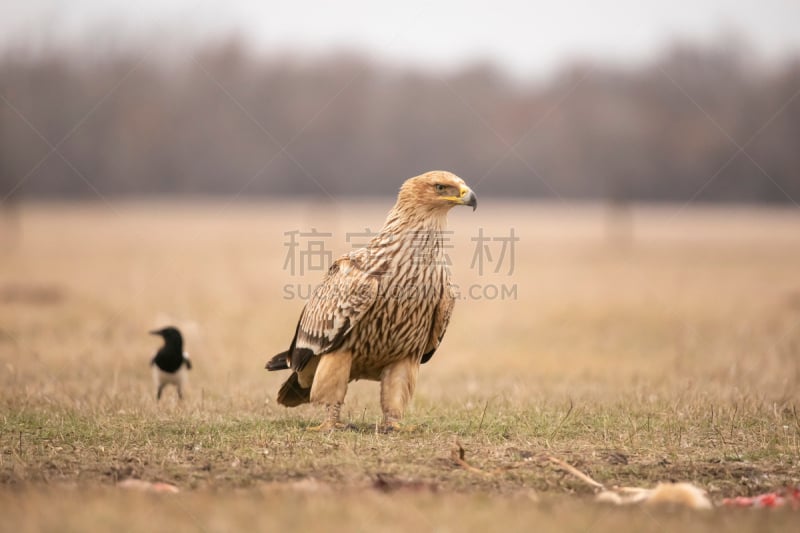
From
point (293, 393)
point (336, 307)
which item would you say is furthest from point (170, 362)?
point (336, 307)

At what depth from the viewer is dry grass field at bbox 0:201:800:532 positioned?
5234mm

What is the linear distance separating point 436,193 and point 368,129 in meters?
63.4

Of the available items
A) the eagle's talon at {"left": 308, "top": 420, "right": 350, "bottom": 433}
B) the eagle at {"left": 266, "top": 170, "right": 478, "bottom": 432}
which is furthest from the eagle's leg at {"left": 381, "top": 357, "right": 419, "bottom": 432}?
the eagle's talon at {"left": 308, "top": 420, "right": 350, "bottom": 433}

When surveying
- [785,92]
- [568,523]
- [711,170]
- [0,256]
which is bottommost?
[568,523]

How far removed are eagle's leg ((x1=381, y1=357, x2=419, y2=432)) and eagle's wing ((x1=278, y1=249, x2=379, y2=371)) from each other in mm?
578

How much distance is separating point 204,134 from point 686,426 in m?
62.2

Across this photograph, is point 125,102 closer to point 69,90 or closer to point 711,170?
point 69,90

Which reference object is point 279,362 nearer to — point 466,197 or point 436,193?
point 436,193

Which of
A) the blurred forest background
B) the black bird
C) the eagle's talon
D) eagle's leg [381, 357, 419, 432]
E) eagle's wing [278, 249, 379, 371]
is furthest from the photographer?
the blurred forest background

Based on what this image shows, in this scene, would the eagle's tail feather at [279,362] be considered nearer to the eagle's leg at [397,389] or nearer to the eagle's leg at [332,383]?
the eagle's leg at [332,383]

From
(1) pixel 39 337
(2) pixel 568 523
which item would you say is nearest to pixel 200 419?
(2) pixel 568 523

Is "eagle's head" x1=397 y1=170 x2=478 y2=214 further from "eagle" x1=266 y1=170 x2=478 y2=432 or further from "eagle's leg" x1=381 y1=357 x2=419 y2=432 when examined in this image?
"eagle's leg" x1=381 y1=357 x2=419 y2=432

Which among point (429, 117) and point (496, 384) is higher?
point (429, 117)

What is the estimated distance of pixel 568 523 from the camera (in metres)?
4.95
